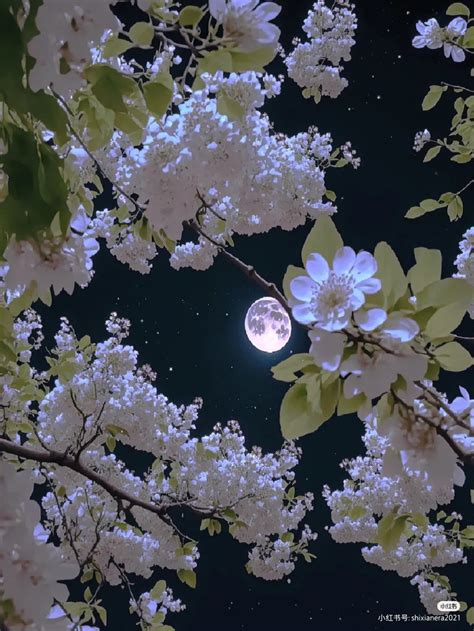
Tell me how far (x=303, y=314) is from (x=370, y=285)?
6 centimetres

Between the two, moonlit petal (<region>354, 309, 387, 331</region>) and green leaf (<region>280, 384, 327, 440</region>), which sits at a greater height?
moonlit petal (<region>354, 309, 387, 331</region>)

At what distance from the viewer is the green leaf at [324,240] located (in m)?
0.56

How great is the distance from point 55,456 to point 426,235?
447cm

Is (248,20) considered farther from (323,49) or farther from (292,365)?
(323,49)

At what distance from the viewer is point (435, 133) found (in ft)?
15.4

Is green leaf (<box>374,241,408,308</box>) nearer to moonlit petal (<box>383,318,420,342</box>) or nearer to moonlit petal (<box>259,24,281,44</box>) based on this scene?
moonlit petal (<box>383,318,420,342</box>)

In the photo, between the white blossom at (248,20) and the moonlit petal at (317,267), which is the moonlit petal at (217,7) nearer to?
the white blossom at (248,20)

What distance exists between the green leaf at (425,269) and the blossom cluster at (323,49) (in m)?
2.53

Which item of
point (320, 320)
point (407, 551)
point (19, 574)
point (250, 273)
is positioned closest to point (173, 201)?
point (250, 273)

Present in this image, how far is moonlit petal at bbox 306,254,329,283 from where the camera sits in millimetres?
551

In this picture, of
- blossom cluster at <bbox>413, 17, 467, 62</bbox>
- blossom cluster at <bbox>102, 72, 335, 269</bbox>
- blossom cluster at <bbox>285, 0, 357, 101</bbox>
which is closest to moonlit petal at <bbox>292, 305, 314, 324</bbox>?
blossom cluster at <bbox>102, 72, 335, 269</bbox>

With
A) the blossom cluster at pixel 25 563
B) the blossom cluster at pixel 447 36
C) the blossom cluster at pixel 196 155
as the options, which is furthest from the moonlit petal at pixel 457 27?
the blossom cluster at pixel 25 563

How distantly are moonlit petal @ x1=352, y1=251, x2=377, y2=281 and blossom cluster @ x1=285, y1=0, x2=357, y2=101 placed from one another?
8.37ft

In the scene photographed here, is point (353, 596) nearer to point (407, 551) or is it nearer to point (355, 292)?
point (407, 551)
